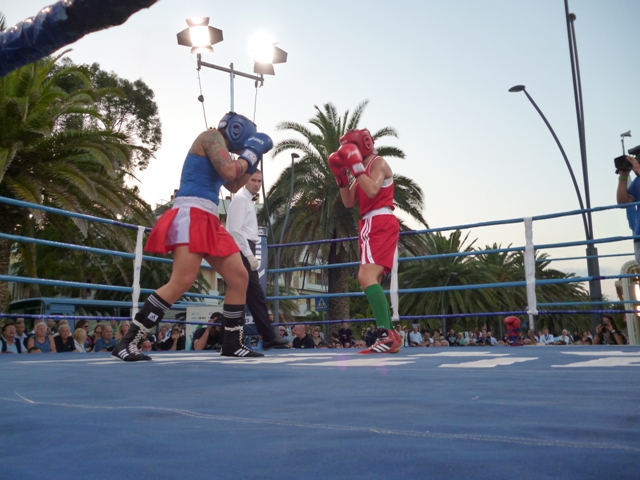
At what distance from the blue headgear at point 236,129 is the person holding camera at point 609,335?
601 cm

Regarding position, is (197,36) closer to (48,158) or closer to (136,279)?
(136,279)

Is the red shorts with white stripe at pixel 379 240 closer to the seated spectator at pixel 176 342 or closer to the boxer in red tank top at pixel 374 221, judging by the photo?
the boxer in red tank top at pixel 374 221

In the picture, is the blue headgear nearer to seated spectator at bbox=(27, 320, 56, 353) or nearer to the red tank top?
the red tank top

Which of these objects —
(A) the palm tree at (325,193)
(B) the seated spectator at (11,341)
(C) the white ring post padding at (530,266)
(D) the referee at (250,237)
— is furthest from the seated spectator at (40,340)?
(A) the palm tree at (325,193)

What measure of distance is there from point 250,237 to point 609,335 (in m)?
5.47

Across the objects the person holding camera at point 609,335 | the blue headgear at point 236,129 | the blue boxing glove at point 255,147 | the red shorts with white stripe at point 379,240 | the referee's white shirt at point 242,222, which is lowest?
the person holding camera at point 609,335

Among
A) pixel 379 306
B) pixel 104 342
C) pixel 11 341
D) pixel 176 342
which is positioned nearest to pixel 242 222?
pixel 379 306

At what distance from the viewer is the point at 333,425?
152 centimetres

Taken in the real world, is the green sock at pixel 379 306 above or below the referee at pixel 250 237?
below

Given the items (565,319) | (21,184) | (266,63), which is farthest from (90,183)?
(565,319)

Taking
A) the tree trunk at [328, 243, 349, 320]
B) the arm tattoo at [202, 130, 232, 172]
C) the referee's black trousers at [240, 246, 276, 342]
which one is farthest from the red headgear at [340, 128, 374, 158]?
the tree trunk at [328, 243, 349, 320]

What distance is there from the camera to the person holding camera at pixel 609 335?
7887mm

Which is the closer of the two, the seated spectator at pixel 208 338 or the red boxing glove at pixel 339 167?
the red boxing glove at pixel 339 167

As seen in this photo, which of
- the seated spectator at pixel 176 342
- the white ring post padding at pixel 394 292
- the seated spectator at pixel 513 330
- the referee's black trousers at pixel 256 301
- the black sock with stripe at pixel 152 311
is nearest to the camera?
the black sock with stripe at pixel 152 311
